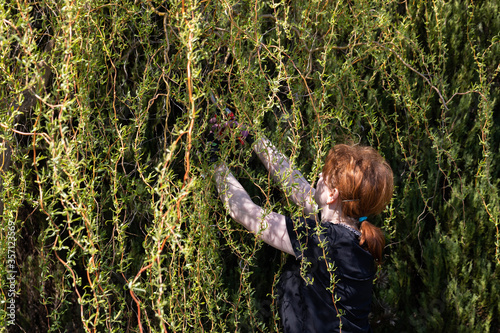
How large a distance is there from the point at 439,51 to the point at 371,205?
1150 millimetres

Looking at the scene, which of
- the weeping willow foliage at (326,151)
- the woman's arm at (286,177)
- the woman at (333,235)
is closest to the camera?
the woman's arm at (286,177)

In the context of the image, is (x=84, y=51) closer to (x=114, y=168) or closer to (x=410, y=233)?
(x=114, y=168)

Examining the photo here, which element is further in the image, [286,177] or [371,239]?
[371,239]

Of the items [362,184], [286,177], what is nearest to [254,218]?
[286,177]

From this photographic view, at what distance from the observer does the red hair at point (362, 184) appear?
2059 mm

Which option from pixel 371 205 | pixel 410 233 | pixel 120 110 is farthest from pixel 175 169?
pixel 410 233

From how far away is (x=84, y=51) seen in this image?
78.1 inches

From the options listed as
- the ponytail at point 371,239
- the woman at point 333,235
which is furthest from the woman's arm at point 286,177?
the ponytail at point 371,239

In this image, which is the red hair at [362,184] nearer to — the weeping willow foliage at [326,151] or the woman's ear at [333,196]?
the woman's ear at [333,196]

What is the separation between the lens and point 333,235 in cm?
201

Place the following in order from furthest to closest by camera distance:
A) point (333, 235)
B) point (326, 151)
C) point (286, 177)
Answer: point (326, 151) < point (333, 235) < point (286, 177)

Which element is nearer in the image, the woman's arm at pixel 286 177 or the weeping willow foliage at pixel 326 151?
the woman's arm at pixel 286 177

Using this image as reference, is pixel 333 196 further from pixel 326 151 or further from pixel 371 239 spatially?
pixel 326 151

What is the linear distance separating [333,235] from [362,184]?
0.25 meters
